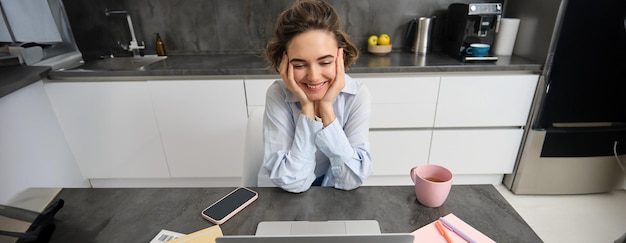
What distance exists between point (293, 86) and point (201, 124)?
121 centimetres

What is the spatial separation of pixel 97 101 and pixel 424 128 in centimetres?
196

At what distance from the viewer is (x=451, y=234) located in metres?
0.63

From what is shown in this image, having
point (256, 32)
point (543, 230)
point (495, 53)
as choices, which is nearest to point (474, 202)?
point (543, 230)

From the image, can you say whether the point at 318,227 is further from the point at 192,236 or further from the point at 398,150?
the point at 398,150

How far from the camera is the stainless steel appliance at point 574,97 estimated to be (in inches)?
62.4

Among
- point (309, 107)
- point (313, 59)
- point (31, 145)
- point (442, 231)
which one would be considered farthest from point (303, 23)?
point (31, 145)

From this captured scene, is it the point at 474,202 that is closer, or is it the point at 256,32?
the point at 474,202

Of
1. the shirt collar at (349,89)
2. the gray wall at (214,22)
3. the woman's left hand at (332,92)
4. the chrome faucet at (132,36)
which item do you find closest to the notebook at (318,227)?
the woman's left hand at (332,92)

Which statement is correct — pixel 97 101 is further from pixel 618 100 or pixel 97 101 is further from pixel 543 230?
pixel 618 100

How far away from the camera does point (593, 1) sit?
154 cm

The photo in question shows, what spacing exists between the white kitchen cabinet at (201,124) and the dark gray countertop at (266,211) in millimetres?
1069

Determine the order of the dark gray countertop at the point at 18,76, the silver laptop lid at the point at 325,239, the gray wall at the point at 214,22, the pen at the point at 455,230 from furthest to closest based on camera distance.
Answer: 1. the gray wall at the point at 214,22
2. the dark gray countertop at the point at 18,76
3. the pen at the point at 455,230
4. the silver laptop lid at the point at 325,239

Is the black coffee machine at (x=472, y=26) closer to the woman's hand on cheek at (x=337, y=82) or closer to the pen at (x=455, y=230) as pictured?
the woman's hand on cheek at (x=337, y=82)

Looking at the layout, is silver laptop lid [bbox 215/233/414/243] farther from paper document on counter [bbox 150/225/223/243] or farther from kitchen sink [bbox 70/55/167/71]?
kitchen sink [bbox 70/55/167/71]
